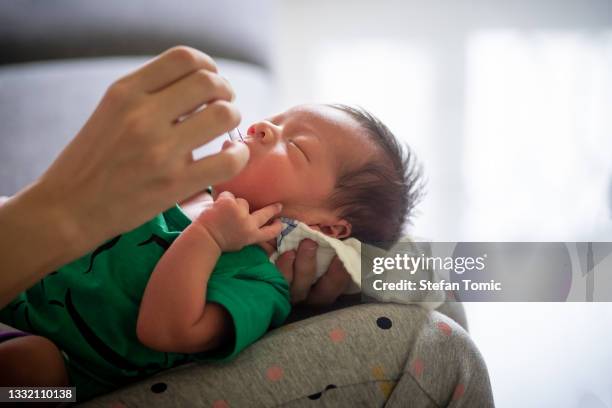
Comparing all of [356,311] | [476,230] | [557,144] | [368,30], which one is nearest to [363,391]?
[356,311]

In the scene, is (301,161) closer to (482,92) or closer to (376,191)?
(376,191)

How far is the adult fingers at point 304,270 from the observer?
34.2 inches

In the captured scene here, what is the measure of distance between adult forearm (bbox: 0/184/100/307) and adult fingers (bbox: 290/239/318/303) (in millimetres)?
328

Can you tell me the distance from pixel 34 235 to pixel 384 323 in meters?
0.43

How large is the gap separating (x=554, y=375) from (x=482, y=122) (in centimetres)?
103

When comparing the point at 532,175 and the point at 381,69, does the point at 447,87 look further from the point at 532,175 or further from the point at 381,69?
the point at 532,175

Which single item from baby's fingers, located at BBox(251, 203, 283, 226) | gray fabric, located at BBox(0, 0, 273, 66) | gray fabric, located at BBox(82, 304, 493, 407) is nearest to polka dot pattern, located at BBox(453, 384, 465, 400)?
gray fabric, located at BBox(82, 304, 493, 407)

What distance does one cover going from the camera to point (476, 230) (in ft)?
5.66

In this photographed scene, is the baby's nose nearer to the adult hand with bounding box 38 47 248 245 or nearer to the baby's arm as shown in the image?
the baby's arm

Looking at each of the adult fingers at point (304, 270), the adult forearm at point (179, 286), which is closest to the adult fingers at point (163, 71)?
the adult forearm at point (179, 286)

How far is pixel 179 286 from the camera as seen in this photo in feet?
2.45

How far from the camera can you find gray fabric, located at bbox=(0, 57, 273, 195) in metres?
1.27

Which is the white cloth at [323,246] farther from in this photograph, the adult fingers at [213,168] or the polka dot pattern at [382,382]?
the adult fingers at [213,168]

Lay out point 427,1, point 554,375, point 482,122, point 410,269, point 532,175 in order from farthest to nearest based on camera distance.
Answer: point 427,1 → point 482,122 → point 532,175 → point 554,375 → point 410,269
